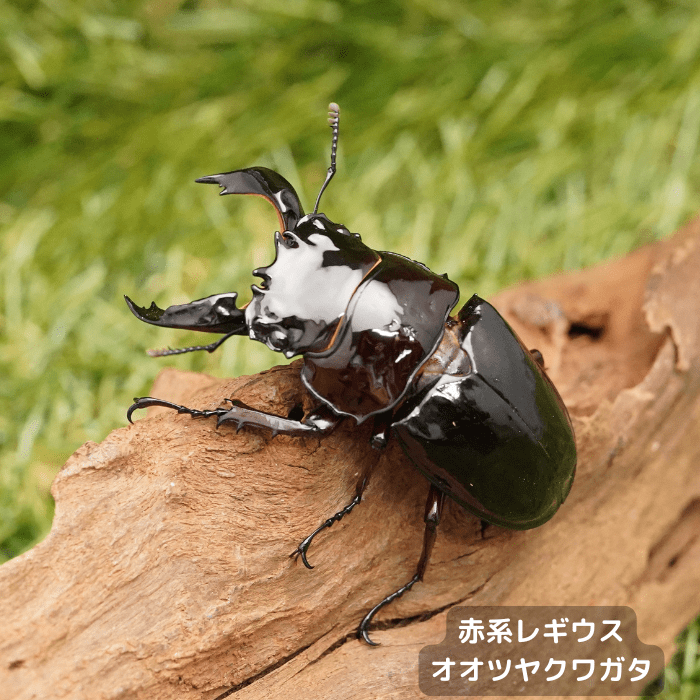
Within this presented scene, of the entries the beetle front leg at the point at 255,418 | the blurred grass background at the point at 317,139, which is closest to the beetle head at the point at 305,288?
the beetle front leg at the point at 255,418

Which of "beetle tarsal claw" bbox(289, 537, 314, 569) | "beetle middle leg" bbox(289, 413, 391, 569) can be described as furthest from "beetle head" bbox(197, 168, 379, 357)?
"beetle tarsal claw" bbox(289, 537, 314, 569)

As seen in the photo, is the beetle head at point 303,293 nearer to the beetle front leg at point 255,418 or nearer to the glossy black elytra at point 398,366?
the glossy black elytra at point 398,366

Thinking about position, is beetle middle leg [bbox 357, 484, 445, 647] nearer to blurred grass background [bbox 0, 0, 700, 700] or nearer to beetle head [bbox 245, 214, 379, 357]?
beetle head [bbox 245, 214, 379, 357]

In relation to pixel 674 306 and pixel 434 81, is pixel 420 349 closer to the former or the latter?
pixel 674 306

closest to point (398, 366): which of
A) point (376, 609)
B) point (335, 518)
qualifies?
point (335, 518)

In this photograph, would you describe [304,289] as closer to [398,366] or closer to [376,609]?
[398,366]

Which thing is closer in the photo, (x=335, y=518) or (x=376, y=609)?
(x=335, y=518)
